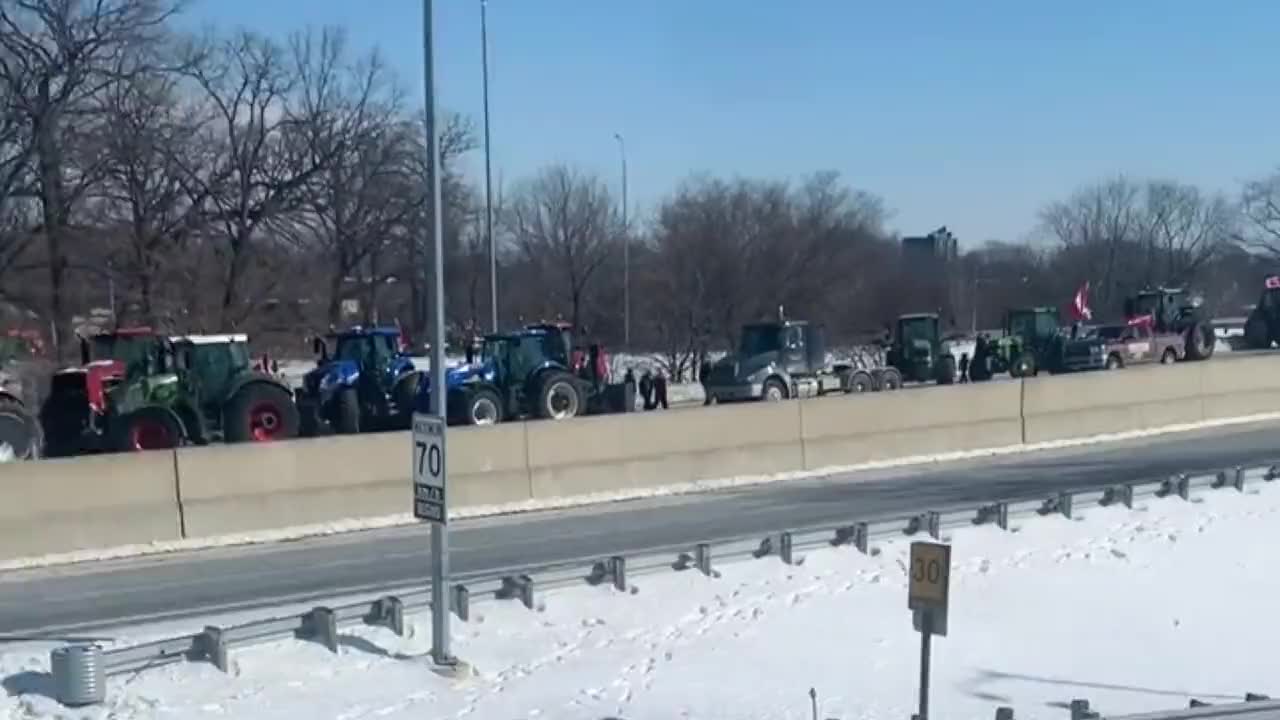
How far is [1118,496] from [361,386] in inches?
704

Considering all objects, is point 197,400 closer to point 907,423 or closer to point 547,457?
point 547,457

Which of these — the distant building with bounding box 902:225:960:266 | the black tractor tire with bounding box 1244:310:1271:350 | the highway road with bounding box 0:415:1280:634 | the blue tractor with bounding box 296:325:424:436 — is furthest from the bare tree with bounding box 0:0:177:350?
the distant building with bounding box 902:225:960:266

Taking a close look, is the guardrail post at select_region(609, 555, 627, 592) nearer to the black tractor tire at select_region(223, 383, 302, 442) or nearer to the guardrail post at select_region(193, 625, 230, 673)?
the guardrail post at select_region(193, 625, 230, 673)

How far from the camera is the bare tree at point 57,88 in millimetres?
50281

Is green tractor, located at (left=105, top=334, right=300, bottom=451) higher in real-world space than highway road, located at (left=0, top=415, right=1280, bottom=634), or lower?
higher

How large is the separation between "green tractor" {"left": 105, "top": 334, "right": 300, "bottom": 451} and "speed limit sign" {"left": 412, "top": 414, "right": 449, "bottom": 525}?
15.4m

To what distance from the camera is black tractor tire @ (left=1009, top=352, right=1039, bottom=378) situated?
5441 cm

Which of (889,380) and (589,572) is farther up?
(889,380)

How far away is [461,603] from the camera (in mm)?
16391

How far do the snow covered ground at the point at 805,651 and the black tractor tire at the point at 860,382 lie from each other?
23153mm

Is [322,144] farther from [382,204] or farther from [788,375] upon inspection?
[788,375]

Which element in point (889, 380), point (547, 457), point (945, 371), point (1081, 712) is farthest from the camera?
point (945, 371)

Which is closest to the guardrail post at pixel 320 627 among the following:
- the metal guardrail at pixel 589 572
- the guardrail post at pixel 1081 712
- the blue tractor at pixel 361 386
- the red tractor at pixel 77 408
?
the metal guardrail at pixel 589 572

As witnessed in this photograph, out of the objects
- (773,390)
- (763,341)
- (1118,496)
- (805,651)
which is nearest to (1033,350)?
(763,341)
